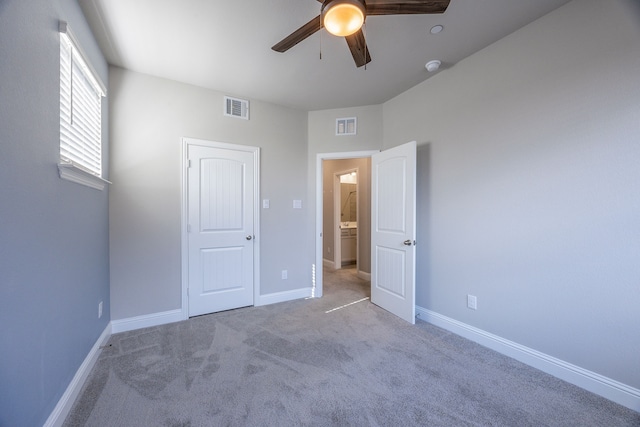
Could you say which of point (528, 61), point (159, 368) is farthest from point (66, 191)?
point (528, 61)

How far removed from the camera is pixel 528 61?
6.64 feet

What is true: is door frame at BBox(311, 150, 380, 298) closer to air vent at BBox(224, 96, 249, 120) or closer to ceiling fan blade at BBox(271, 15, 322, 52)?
air vent at BBox(224, 96, 249, 120)

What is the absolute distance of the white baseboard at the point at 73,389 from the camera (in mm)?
1391

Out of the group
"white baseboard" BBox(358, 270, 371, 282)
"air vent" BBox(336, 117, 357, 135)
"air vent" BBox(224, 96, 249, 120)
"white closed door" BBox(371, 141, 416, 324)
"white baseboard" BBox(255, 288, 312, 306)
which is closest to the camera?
"white closed door" BBox(371, 141, 416, 324)

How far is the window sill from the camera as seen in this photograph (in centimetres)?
152

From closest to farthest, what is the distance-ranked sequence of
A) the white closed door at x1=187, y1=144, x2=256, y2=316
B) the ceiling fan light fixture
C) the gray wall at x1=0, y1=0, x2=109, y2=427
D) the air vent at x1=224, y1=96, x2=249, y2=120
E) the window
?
the gray wall at x1=0, y1=0, x2=109, y2=427 → the ceiling fan light fixture → the window → the white closed door at x1=187, y1=144, x2=256, y2=316 → the air vent at x1=224, y1=96, x2=249, y2=120

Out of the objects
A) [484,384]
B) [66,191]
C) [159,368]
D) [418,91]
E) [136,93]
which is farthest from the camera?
[418,91]

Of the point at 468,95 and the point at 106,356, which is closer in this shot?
the point at 106,356

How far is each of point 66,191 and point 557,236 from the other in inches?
133

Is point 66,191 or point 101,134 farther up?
point 101,134

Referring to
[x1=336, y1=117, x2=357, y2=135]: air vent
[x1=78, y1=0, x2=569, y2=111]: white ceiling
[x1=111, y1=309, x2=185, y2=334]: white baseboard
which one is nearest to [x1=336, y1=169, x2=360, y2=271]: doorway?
[x1=336, y1=117, x2=357, y2=135]: air vent

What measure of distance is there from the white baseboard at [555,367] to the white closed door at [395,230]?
0.51 meters

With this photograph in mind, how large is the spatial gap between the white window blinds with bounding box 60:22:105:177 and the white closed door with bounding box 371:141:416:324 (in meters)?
2.82

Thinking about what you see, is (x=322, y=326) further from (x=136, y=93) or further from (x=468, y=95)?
(x=136, y=93)
